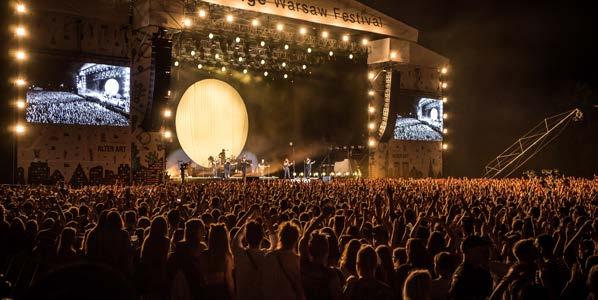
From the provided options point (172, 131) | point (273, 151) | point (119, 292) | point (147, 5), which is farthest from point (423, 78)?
point (119, 292)

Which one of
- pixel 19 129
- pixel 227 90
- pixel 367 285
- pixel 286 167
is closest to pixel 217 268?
pixel 367 285

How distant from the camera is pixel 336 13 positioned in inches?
1170

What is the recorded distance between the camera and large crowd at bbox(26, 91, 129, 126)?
24328 millimetres

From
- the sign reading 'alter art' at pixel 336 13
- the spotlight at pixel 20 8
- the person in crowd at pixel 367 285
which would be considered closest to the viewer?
the person in crowd at pixel 367 285

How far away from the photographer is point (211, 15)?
86.8 ft

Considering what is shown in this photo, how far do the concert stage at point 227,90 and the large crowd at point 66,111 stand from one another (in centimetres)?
6

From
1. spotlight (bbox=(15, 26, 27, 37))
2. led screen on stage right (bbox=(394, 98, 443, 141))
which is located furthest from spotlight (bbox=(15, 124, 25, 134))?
led screen on stage right (bbox=(394, 98, 443, 141))

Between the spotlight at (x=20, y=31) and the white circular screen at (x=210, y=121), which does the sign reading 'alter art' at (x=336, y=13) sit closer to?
the spotlight at (x=20, y=31)

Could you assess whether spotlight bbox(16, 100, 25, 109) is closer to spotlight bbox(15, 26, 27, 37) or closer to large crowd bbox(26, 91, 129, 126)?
large crowd bbox(26, 91, 129, 126)

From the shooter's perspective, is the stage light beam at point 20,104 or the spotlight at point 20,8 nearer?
the spotlight at point 20,8

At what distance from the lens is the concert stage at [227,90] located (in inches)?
976

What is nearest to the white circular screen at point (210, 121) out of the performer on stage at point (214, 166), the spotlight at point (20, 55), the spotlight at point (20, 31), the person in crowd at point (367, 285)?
the performer on stage at point (214, 166)

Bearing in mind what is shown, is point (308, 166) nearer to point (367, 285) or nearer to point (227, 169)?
point (227, 169)

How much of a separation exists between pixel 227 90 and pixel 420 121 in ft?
40.3
